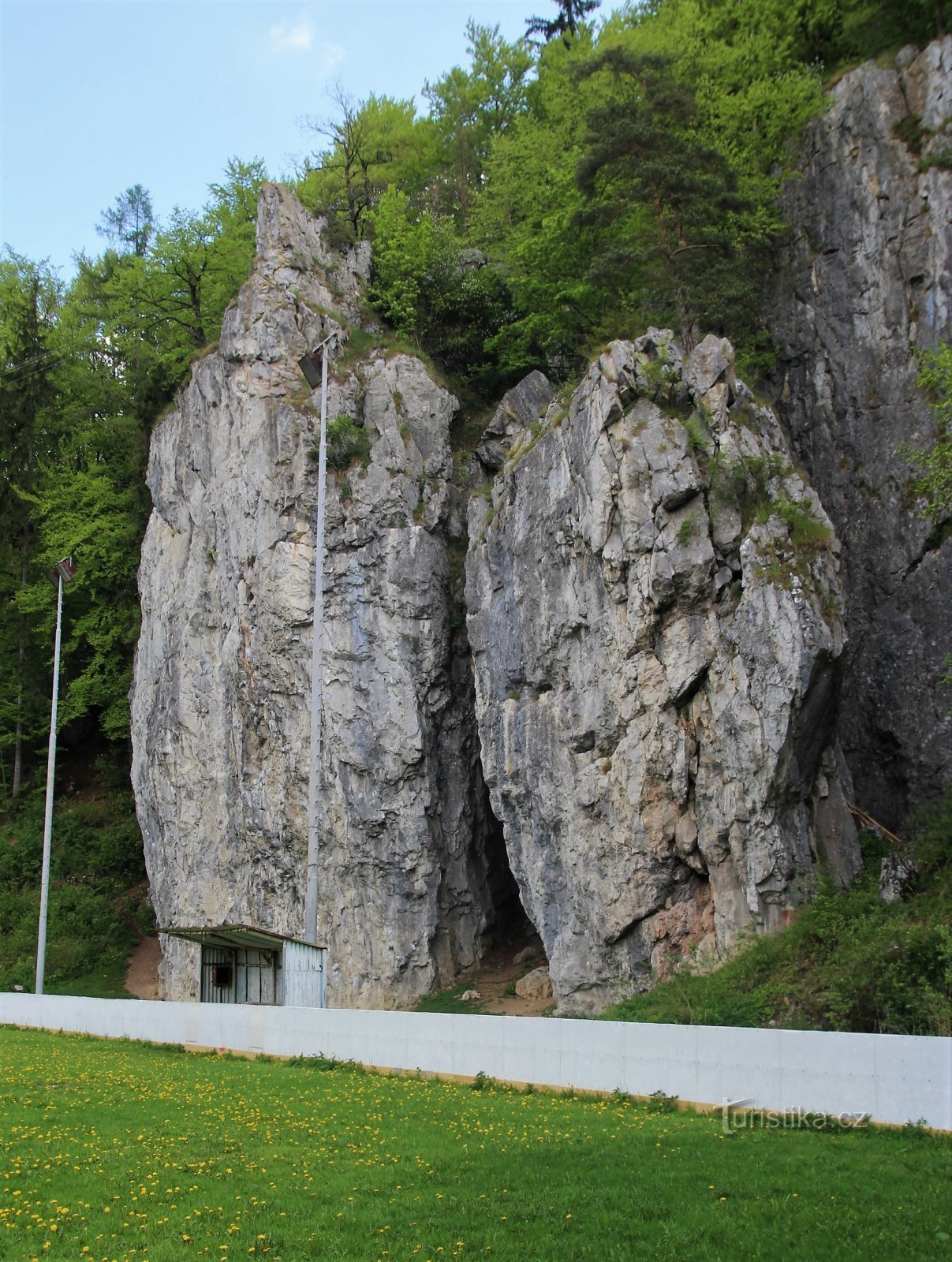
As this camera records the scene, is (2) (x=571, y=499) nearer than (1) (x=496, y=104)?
Yes

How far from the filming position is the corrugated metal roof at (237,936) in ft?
→ 69.4

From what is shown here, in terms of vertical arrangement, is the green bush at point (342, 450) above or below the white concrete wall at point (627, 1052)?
above

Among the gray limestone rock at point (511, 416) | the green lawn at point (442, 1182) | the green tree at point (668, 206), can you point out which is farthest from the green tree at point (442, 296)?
the green lawn at point (442, 1182)

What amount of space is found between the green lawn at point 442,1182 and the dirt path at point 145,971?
21.1 metres

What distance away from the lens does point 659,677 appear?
25.2 meters

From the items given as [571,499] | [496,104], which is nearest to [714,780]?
[571,499]

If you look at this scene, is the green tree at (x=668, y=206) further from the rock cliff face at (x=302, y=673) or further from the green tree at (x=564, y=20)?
the green tree at (x=564, y=20)

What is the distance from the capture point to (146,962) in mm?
36875

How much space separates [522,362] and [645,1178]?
30570 millimetres

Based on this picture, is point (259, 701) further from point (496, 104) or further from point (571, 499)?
point (496, 104)

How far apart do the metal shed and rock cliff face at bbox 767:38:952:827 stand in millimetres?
14636

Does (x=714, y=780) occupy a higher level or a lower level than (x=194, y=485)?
lower

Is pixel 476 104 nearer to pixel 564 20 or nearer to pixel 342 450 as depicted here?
pixel 564 20

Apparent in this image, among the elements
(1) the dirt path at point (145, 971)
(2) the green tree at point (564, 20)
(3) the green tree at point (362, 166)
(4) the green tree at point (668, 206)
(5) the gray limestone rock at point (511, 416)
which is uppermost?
(2) the green tree at point (564, 20)
